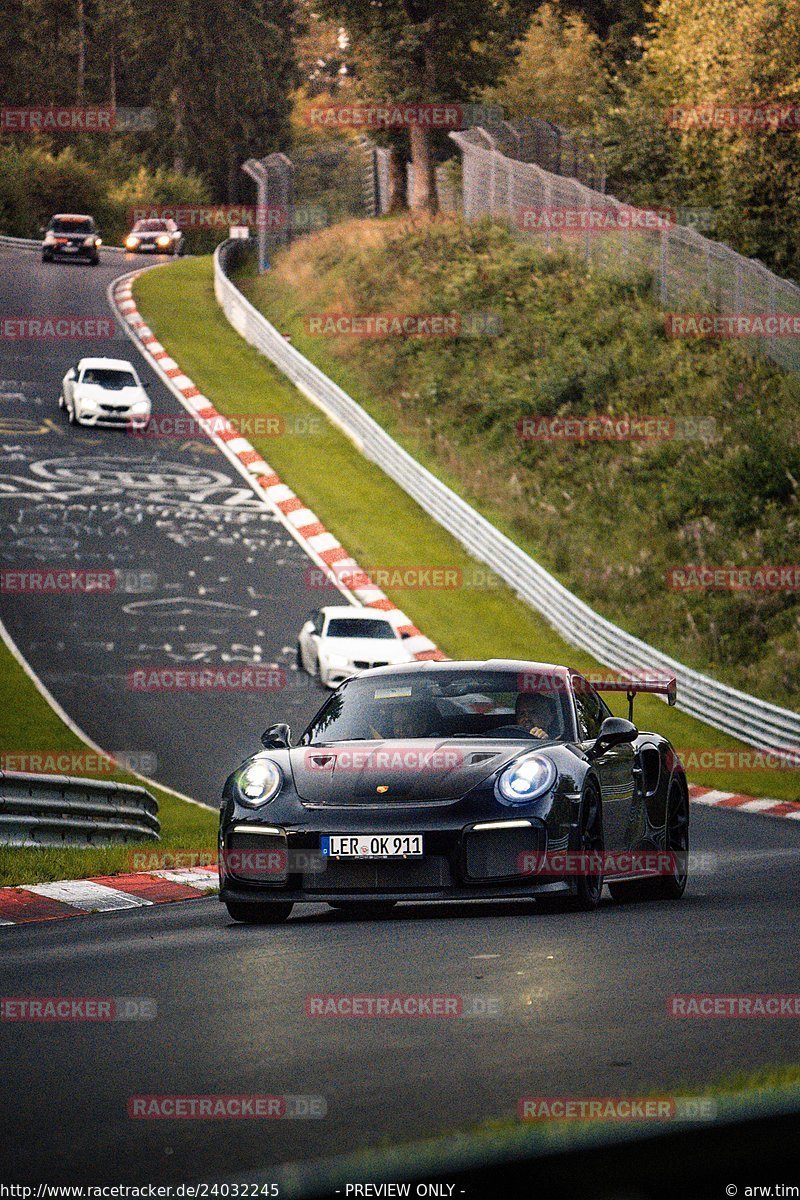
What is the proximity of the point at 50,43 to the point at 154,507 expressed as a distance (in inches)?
3068

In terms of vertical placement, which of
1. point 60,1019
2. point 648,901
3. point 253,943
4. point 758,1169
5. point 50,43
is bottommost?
point 648,901

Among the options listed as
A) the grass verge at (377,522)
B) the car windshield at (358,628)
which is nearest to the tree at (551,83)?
the grass verge at (377,522)

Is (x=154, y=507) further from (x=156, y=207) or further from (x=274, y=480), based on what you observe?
(x=156, y=207)

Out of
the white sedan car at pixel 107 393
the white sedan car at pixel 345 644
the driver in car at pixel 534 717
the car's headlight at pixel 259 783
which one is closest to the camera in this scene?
the car's headlight at pixel 259 783

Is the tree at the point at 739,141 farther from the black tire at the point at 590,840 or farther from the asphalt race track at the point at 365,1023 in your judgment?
the black tire at the point at 590,840

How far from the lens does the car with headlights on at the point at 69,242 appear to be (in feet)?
196

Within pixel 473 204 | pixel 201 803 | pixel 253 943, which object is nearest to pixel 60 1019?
pixel 253 943

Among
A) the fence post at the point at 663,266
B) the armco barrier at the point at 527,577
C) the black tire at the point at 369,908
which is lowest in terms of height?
the armco barrier at the point at 527,577

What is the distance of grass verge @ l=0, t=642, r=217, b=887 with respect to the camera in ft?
39.3

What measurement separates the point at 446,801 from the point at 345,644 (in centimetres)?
1641

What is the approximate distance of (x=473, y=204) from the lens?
50500mm

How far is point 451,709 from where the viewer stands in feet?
33.4

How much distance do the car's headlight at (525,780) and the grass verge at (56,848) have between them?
3.62m

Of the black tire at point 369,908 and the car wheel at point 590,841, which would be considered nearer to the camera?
the car wheel at point 590,841
